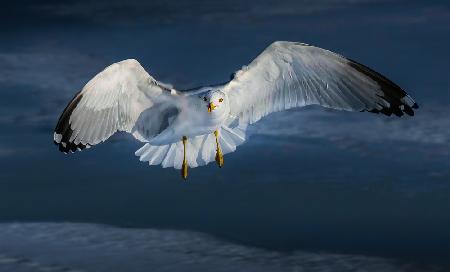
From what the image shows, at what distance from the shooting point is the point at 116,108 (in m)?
11.6

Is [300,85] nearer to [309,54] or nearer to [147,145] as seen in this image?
[309,54]

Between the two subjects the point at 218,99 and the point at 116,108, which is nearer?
the point at 218,99

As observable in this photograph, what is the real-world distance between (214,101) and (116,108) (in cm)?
112

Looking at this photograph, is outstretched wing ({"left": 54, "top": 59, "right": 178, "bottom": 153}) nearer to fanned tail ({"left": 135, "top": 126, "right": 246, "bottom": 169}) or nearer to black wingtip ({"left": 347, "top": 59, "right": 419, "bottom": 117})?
fanned tail ({"left": 135, "top": 126, "right": 246, "bottom": 169})

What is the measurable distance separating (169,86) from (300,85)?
4.57 ft

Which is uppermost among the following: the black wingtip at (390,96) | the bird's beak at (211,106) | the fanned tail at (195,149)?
the black wingtip at (390,96)

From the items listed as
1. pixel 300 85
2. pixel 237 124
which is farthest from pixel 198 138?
pixel 300 85

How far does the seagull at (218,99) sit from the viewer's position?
1131cm

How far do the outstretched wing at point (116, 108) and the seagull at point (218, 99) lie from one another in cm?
1

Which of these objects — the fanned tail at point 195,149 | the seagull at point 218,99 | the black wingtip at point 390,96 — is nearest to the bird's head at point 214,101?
the seagull at point 218,99

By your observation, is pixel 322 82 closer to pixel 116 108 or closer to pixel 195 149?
pixel 195 149

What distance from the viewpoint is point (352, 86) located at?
11508 mm

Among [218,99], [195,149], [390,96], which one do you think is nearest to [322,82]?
[390,96]

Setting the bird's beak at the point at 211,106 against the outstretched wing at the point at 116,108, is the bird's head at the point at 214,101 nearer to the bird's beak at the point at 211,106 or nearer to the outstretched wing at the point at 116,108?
the bird's beak at the point at 211,106
